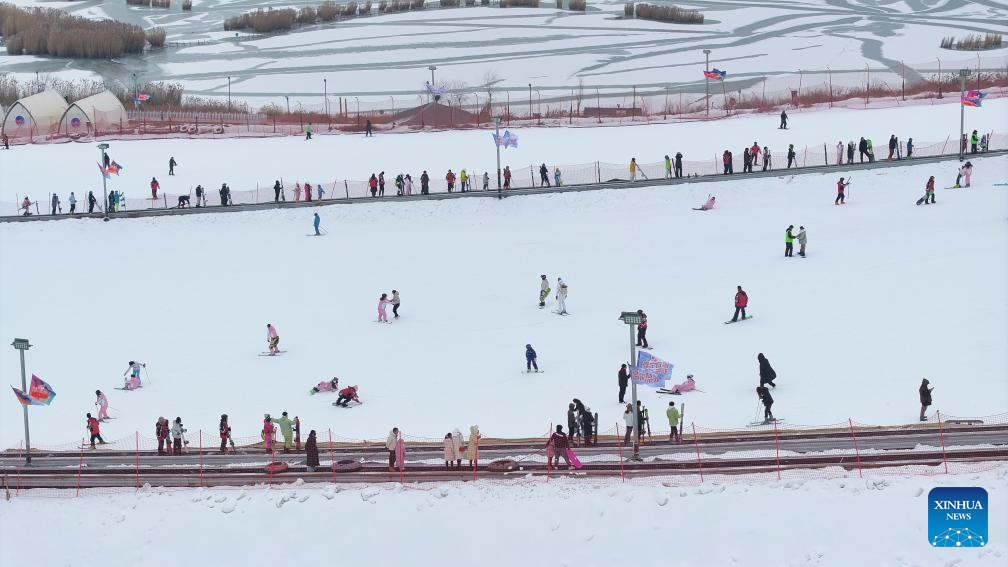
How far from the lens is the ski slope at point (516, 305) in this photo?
3002cm

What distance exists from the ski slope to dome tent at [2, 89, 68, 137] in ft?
70.4

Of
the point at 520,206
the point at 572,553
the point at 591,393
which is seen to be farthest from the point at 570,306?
the point at 572,553

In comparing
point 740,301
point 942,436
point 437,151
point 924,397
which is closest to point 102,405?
point 740,301

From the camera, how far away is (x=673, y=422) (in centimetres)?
2552

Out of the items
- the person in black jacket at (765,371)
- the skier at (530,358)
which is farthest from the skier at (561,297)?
the person in black jacket at (765,371)

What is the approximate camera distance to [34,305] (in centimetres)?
4219

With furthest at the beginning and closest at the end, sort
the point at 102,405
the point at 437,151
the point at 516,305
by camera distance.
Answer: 1. the point at 437,151
2. the point at 516,305
3. the point at 102,405

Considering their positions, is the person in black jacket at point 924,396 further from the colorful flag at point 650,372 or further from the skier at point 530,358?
the skier at point 530,358

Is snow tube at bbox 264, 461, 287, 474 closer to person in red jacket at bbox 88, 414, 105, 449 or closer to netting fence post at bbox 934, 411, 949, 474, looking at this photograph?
person in red jacket at bbox 88, 414, 105, 449

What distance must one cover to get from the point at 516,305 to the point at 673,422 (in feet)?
43.8

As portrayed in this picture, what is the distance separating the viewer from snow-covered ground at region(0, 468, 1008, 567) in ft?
69.7

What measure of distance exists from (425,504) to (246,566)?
3336 mm

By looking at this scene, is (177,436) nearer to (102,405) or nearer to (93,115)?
(102,405)

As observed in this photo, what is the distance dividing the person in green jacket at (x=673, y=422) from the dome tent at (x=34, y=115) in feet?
173
